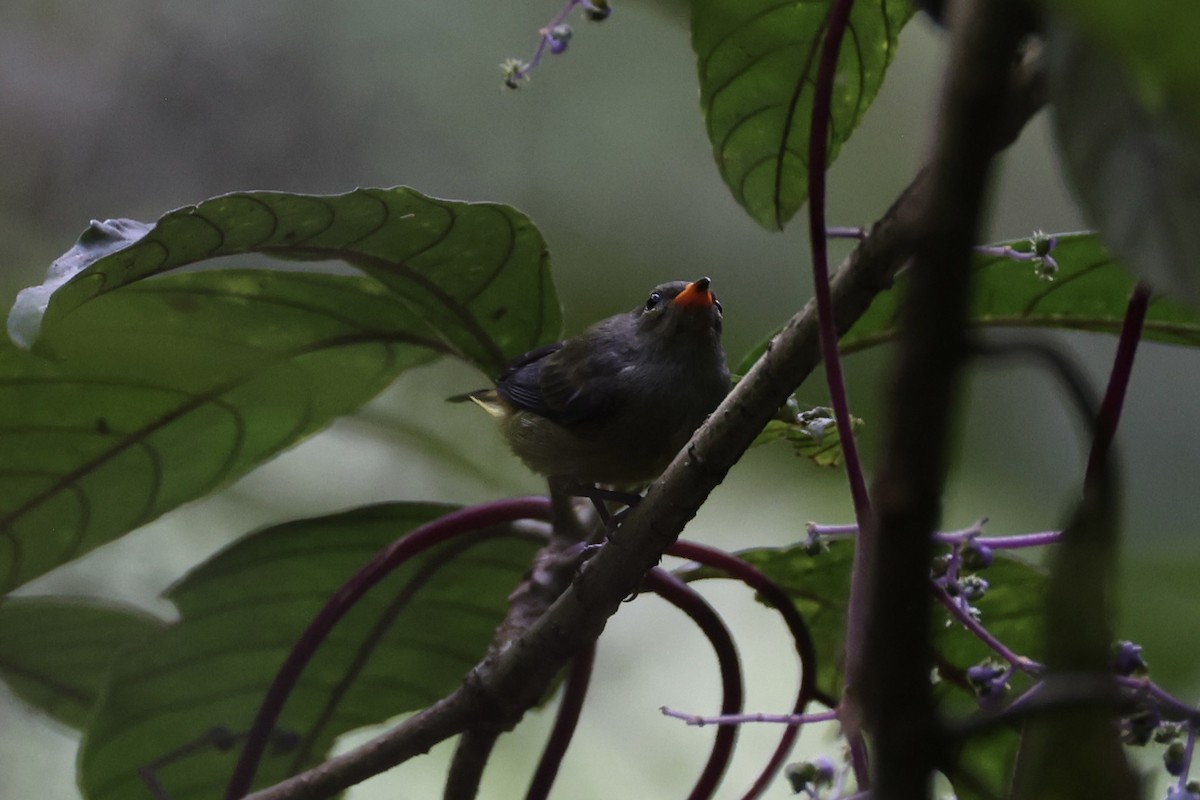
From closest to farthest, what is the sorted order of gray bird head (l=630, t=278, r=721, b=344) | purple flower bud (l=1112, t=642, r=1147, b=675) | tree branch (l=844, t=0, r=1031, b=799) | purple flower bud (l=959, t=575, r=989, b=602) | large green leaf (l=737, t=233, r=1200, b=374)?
tree branch (l=844, t=0, r=1031, b=799)
purple flower bud (l=1112, t=642, r=1147, b=675)
purple flower bud (l=959, t=575, r=989, b=602)
large green leaf (l=737, t=233, r=1200, b=374)
gray bird head (l=630, t=278, r=721, b=344)

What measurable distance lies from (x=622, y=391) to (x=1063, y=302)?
1.68 feet

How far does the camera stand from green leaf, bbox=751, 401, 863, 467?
95 cm

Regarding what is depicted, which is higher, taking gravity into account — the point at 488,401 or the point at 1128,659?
the point at 488,401

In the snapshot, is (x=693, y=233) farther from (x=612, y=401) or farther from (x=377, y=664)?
(x=377, y=664)

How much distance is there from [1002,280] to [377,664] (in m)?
0.81

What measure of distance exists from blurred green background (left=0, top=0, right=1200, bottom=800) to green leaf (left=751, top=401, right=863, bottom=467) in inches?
44.1

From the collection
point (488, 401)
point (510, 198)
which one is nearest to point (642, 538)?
point (488, 401)

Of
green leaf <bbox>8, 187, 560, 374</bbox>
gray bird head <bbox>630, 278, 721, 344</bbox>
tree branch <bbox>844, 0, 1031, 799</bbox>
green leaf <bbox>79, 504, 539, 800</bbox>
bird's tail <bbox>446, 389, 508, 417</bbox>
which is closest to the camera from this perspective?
tree branch <bbox>844, 0, 1031, 799</bbox>

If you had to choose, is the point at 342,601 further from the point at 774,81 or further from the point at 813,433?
the point at 774,81

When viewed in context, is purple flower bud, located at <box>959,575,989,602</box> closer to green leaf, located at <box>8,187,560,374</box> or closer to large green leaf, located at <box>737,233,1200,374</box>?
large green leaf, located at <box>737,233,1200,374</box>

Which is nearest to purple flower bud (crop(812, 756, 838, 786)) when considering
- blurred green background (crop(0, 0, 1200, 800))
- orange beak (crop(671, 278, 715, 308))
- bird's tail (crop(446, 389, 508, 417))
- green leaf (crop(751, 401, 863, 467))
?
green leaf (crop(751, 401, 863, 467))

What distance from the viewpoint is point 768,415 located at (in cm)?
72

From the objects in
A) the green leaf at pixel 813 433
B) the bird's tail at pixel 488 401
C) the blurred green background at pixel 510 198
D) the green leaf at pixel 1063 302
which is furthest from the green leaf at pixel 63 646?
the green leaf at pixel 1063 302

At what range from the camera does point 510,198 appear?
8.67ft
